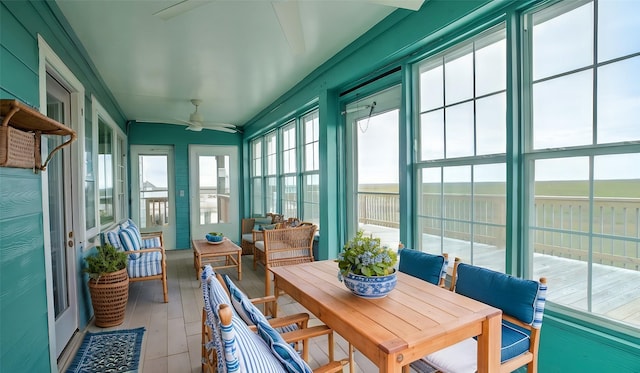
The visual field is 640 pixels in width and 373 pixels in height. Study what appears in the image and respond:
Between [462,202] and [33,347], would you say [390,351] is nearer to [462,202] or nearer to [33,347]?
[462,202]

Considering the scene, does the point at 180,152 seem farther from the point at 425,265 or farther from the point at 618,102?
the point at 618,102

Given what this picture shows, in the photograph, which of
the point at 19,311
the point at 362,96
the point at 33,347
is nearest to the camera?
the point at 19,311

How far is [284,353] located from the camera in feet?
4.08

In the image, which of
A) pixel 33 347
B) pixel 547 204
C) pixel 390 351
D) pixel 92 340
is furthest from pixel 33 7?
pixel 547 204

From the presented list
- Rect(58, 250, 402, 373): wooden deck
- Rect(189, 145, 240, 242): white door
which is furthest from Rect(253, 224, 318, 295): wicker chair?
Rect(189, 145, 240, 242): white door

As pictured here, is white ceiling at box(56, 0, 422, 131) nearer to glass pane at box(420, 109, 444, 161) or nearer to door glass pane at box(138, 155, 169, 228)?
glass pane at box(420, 109, 444, 161)

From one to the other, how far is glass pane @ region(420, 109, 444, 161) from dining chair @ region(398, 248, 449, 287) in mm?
828

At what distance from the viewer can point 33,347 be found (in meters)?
1.75

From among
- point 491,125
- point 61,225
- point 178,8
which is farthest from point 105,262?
point 491,125

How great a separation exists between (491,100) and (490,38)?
0.42 metres

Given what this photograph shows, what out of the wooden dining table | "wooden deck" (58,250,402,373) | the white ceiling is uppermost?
the white ceiling

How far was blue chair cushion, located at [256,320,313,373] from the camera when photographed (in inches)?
48.3

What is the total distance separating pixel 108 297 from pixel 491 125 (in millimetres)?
3500

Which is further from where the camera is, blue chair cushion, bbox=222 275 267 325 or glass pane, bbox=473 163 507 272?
glass pane, bbox=473 163 507 272
